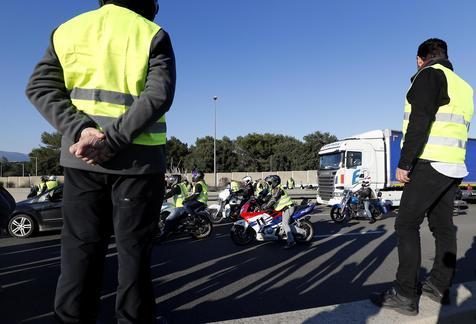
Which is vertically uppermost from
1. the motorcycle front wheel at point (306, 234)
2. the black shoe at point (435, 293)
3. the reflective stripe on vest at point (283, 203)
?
the reflective stripe on vest at point (283, 203)

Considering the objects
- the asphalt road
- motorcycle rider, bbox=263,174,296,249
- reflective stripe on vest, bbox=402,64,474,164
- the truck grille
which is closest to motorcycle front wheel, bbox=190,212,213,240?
the asphalt road

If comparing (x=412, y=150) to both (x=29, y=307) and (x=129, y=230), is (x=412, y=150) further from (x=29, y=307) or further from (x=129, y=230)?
(x=29, y=307)

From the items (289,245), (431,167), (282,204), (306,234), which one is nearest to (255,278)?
(289,245)

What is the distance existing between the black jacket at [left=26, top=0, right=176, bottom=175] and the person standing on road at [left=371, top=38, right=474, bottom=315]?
198 centimetres

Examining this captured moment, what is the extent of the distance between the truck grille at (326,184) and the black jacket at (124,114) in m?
15.2

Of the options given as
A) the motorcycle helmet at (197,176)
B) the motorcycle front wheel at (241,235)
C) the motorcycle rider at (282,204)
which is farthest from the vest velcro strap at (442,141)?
the motorcycle helmet at (197,176)

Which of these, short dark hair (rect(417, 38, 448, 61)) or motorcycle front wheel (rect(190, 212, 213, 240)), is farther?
motorcycle front wheel (rect(190, 212, 213, 240))

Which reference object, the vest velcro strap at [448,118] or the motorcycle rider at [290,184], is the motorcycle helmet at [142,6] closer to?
the vest velcro strap at [448,118]

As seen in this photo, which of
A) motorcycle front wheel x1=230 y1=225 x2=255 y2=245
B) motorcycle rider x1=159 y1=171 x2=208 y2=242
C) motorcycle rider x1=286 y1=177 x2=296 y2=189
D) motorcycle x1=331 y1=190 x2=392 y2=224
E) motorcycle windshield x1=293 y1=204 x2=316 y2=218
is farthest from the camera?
motorcycle rider x1=286 y1=177 x2=296 y2=189

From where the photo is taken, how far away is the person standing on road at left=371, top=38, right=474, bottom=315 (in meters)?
2.91

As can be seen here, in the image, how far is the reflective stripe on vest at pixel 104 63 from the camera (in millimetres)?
1736

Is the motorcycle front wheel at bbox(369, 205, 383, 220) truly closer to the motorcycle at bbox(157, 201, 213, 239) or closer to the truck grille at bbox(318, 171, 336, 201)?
the truck grille at bbox(318, 171, 336, 201)

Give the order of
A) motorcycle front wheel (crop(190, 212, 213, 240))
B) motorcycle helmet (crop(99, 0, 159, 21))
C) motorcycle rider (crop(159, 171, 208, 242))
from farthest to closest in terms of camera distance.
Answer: motorcycle front wheel (crop(190, 212, 213, 240)), motorcycle rider (crop(159, 171, 208, 242)), motorcycle helmet (crop(99, 0, 159, 21))

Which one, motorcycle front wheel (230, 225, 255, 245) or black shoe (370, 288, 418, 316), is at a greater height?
black shoe (370, 288, 418, 316)
